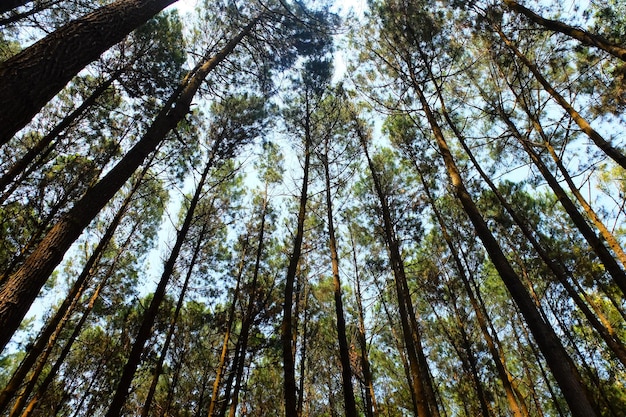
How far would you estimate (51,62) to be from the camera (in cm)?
223

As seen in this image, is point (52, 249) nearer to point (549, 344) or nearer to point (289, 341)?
point (289, 341)

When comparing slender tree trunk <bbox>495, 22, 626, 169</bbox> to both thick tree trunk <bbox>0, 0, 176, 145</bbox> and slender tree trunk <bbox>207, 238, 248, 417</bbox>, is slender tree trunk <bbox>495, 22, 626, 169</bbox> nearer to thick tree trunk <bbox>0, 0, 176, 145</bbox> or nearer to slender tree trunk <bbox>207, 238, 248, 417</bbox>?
thick tree trunk <bbox>0, 0, 176, 145</bbox>

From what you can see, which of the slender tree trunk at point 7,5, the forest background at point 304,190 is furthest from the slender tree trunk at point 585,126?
the slender tree trunk at point 7,5

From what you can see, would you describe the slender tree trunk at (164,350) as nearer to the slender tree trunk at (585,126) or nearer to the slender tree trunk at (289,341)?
the slender tree trunk at (289,341)

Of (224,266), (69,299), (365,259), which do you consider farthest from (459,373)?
(69,299)

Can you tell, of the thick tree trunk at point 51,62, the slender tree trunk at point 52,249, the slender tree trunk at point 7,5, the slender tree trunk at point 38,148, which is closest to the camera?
the slender tree trunk at point 52,249

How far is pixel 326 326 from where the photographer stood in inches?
609

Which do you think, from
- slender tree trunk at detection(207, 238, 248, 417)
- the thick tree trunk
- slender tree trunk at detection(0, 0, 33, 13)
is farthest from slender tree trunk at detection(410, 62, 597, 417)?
slender tree trunk at detection(207, 238, 248, 417)

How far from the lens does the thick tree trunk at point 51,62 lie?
1.93m

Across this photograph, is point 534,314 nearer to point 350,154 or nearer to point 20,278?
point 20,278

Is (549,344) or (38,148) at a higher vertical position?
(38,148)

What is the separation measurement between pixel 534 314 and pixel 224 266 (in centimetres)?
1081

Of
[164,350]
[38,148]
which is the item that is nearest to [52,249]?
[38,148]

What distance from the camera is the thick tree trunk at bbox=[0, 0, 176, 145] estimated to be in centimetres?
193
